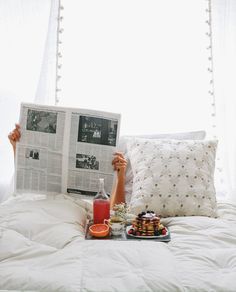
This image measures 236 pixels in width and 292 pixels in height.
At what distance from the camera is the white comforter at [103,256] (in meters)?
1.00

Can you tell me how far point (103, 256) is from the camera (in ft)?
3.78

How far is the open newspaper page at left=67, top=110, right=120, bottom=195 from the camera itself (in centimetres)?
171

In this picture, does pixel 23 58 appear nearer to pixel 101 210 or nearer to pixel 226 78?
pixel 101 210

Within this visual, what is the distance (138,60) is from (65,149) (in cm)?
73

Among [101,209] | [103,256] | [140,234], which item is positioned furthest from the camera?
[101,209]

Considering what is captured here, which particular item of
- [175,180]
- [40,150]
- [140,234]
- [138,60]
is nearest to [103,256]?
[140,234]

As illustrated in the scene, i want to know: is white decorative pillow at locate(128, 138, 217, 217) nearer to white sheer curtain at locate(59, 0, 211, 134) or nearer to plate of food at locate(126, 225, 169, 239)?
plate of food at locate(126, 225, 169, 239)

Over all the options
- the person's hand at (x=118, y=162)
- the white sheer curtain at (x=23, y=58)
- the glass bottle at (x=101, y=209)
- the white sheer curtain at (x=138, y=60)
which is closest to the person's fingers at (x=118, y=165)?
the person's hand at (x=118, y=162)

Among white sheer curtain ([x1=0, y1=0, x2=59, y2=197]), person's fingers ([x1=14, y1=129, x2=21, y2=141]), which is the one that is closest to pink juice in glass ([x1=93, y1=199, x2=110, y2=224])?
person's fingers ([x1=14, y1=129, x2=21, y2=141])

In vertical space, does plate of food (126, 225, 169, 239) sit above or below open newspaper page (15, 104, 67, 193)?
below

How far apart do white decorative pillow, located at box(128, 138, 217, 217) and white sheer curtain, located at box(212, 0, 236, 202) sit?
1.16ft

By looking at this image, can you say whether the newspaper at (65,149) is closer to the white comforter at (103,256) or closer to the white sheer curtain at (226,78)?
the white comforter at (103,256)

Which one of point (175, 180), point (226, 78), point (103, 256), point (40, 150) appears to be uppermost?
point (226, 78)

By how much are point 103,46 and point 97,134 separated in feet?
2.14
